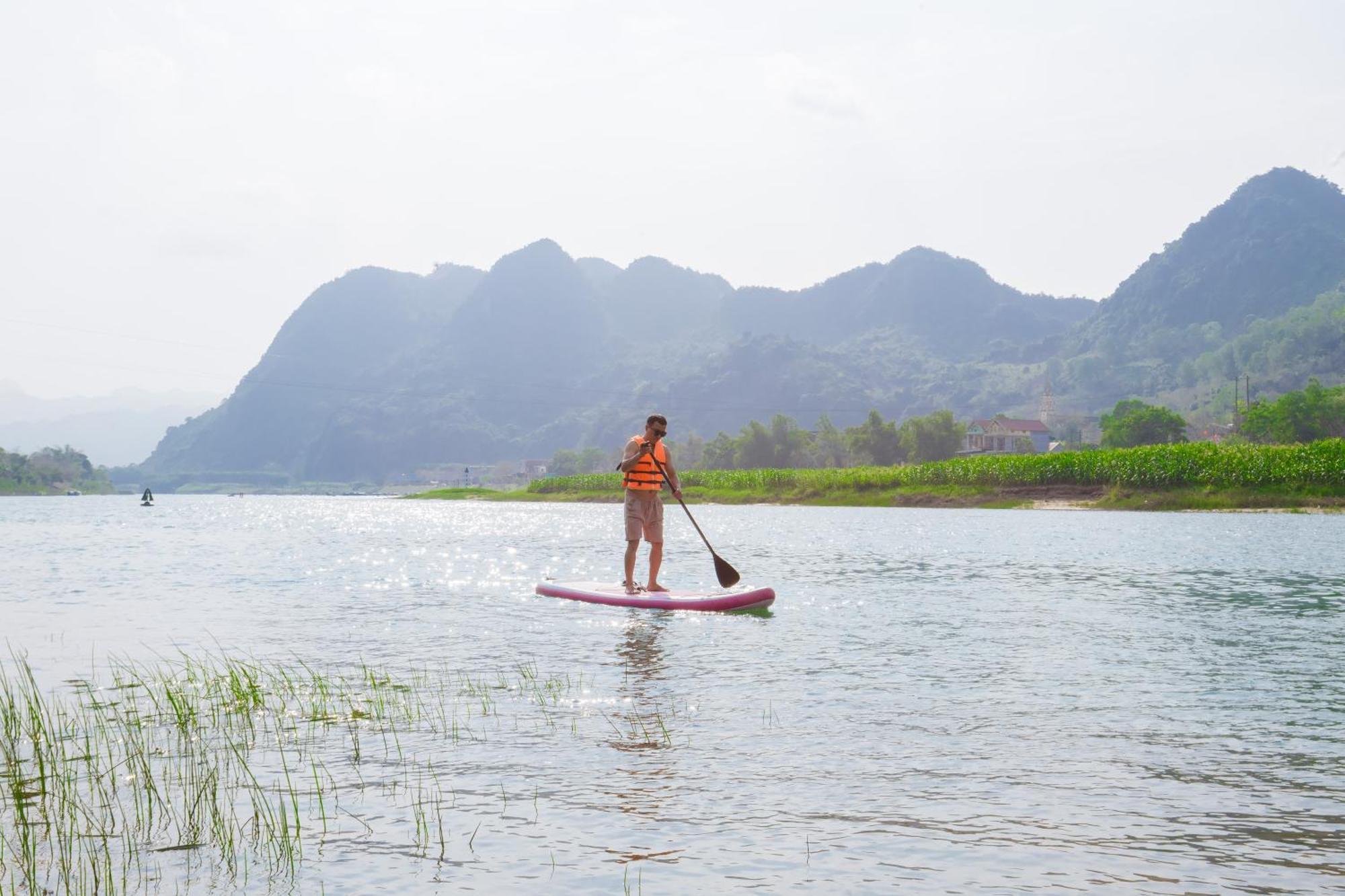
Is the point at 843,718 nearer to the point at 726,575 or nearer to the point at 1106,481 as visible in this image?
the point at 726,575

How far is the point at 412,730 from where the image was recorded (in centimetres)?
1000

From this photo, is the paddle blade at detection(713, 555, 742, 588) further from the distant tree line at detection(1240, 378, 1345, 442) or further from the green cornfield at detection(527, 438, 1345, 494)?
the distant tree line at detection(1240, 378, 1345, 442)

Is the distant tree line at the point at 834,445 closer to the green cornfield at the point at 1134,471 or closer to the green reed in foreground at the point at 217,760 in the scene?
the green cornfield at the point at 1134,471

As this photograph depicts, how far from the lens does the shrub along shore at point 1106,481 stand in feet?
186

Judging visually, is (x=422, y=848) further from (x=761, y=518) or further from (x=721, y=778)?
(x=761, y=518)

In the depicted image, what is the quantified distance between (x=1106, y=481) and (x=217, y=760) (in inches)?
→ 2501

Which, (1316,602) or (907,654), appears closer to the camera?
(907,654)

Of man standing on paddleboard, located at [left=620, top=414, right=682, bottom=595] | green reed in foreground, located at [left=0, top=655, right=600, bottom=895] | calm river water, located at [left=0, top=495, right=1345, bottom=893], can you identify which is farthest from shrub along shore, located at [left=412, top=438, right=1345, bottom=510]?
green reed in foreground, located at [left=0, top=655, right=600, bottom=895]

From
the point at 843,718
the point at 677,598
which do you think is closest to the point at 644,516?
the point at 677,598

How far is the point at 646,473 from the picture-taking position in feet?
59.3

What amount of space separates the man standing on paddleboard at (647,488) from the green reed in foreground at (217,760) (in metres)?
5.23

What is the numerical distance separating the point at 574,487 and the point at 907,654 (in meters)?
105

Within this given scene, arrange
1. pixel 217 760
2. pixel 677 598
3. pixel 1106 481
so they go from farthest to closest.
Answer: pixel 1106 481, pixel 677 598, pixel 217 760

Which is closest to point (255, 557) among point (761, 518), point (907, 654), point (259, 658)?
point (259, 658)
